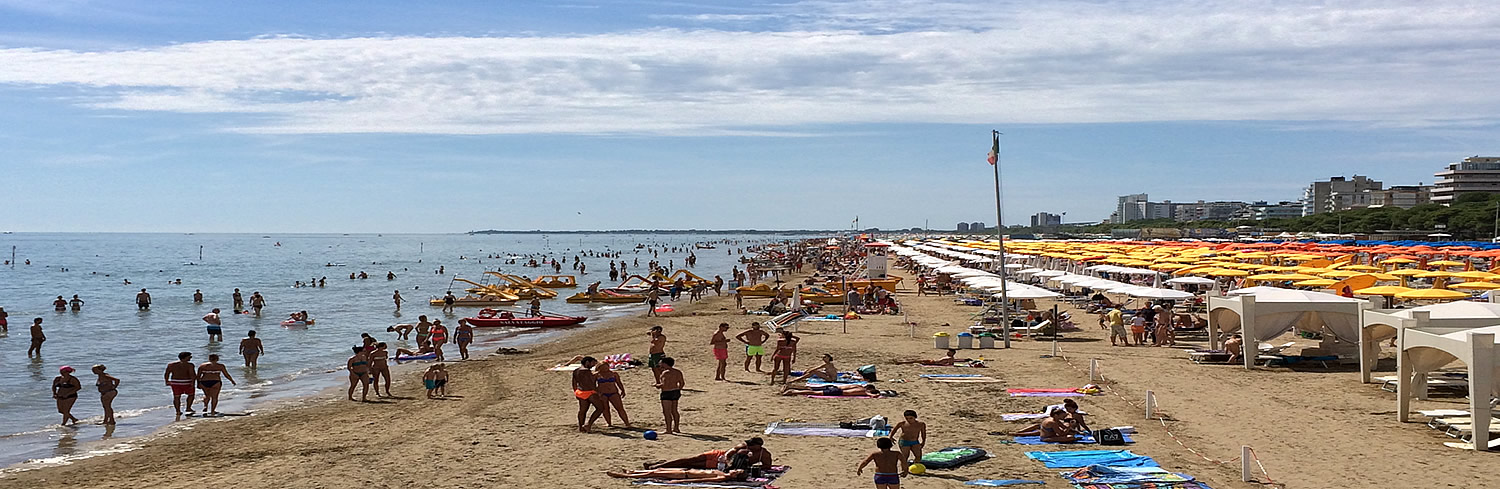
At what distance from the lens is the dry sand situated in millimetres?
10836

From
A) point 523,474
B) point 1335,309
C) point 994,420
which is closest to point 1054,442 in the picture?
point 994,420

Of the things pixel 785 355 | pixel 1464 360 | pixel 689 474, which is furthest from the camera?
pixel 785 355

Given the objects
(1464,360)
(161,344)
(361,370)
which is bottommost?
(161,344)

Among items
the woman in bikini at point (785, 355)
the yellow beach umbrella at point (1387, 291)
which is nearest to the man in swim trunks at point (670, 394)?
the woman in bikini at point (785, 355)

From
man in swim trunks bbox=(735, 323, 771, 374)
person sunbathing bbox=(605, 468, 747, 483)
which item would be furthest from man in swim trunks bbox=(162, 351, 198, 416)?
person sunbathing bbox=(605, 468, 747, 483)

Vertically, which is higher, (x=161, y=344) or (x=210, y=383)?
(x=210, y=383)

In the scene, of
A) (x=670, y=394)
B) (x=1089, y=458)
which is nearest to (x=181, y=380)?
(x=670, y=394)

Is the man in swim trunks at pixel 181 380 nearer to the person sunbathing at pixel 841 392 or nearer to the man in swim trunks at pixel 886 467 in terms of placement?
the person sunbathing at pixel 841 392

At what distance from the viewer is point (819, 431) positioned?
12.7m

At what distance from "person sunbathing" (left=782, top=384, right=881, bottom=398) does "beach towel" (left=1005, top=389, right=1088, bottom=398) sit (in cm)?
195

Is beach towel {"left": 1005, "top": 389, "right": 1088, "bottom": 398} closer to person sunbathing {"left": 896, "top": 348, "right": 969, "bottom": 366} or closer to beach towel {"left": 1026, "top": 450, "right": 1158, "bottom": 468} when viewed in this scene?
person sunbathing {"left": 896, "top": 348, "right": 969, "bottom": 366}

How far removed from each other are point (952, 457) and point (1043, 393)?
5.09 metres

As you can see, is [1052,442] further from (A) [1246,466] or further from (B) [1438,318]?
(B) [1438,318]

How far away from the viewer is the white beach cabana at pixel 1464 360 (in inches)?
435
